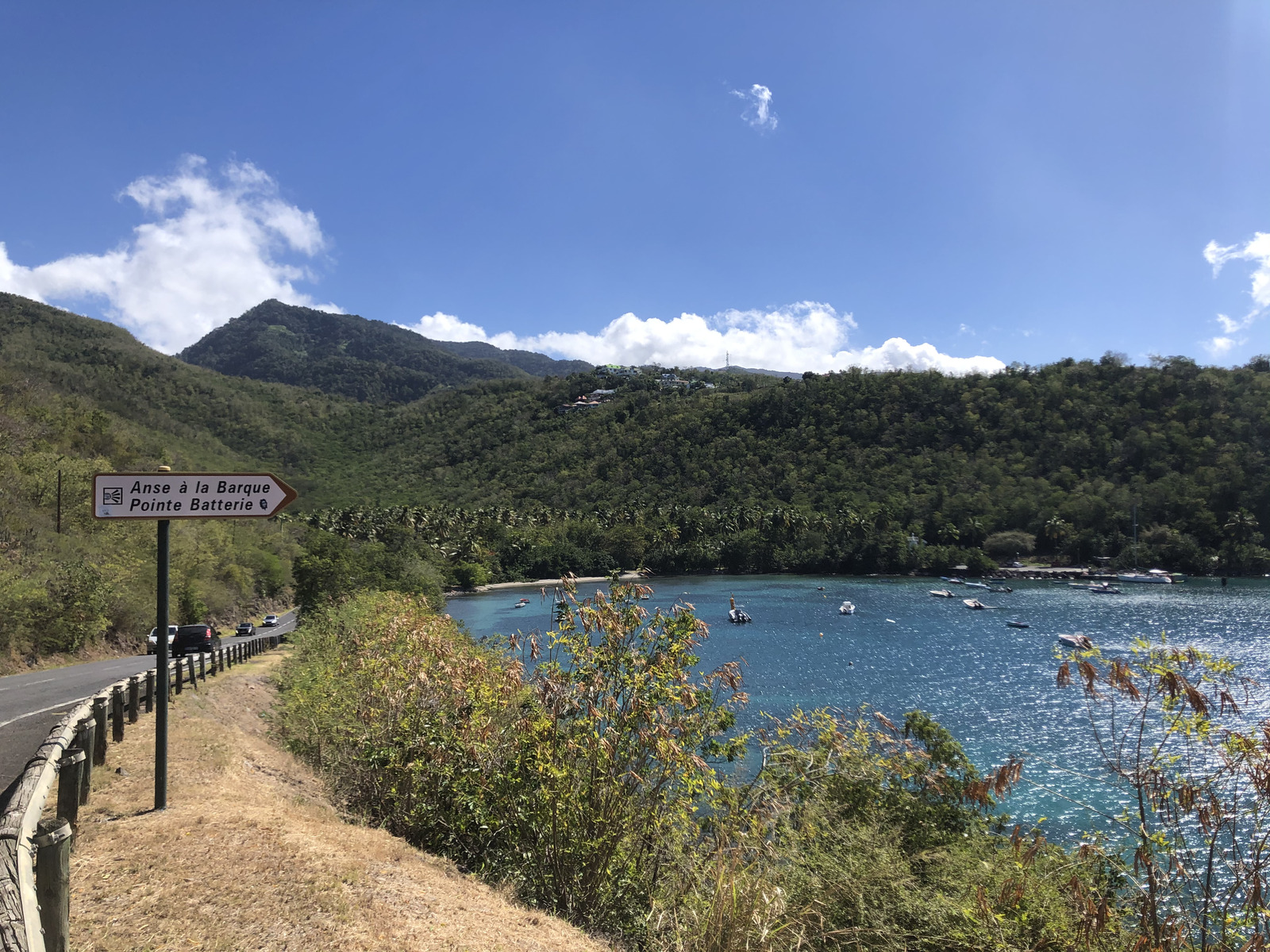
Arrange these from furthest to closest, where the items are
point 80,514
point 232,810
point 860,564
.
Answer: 1. point 860,564
2. point 80,514
3. point 232,810

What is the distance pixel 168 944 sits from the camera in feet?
13.4

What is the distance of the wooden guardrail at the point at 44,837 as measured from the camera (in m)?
2.70

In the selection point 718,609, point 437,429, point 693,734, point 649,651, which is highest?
point 437,429

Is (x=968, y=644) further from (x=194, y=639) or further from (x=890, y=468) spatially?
→ (x=890, y=468)

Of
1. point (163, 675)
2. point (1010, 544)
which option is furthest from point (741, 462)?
point (163, 675)

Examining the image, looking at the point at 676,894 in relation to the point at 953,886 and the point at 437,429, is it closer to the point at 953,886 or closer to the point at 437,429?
the point at 953,886

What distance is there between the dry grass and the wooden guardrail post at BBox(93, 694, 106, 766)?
0.18 m

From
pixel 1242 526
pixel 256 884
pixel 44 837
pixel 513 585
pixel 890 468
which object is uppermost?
pixel 890 468

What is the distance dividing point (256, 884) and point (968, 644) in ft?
171

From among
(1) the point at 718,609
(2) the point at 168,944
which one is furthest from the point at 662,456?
(2) the point at 168,944

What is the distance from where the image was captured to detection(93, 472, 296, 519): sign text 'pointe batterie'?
5711mm

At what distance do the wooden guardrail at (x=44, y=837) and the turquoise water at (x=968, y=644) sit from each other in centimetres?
721

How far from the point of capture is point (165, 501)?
582 cm

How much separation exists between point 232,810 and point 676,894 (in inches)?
168
